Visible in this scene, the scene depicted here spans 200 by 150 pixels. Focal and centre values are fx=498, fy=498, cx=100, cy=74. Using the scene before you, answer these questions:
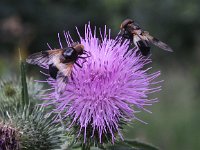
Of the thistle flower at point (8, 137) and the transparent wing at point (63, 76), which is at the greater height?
the transparent wing at point (63, 76)

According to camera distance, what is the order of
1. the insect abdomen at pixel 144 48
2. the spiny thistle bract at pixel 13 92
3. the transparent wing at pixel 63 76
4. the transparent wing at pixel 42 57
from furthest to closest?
the spiny thistle bract at pixel 13 92
the insect abdomen at pixel 144 48
the transparent wing at pixel 42 57
the transparent wing at pixel 63 76

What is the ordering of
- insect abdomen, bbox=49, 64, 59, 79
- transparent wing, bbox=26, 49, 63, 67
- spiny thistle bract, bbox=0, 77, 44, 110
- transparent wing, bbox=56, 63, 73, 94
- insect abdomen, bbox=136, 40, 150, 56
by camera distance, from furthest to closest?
1. spiny thistle bract, bbox=0, 77, 44, 110
2. insect abdomen, bbox=136, 40, 150, 56
3. transparent wing, bbox=26, 49, 63, 67
4. insect abdomen, bbox=49, 64, 59, 79
5. transparent wing, bbox=56, 63, 73, 94

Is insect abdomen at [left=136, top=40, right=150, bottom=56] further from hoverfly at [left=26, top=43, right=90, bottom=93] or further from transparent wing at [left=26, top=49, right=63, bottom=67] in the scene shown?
transparent wing at [left=26, top=49, right=63, bottom=67]

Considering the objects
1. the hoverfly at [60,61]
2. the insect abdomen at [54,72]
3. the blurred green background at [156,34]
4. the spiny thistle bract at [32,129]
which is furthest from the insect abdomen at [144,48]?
the blurred green background at [156,34]

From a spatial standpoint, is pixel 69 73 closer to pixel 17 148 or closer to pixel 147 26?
pixel 17 148

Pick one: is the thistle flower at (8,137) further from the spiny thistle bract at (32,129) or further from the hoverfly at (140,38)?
the hoverfly at (140,38)

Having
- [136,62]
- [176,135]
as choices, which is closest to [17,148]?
[136,62]

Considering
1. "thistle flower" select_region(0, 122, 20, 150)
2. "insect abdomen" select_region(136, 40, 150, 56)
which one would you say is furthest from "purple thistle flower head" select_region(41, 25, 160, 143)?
"thistle flower" select_region(0, 122, 20, 150)

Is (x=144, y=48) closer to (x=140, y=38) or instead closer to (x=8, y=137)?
(x=140, y=38)
